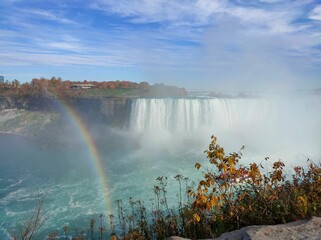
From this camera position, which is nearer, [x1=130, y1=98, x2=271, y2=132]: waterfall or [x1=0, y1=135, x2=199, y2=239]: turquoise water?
[x1=0, y1=135, x2=199, y2=239]: turquoise water

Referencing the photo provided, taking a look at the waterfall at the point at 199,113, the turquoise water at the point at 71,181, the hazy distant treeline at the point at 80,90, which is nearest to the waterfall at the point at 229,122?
the waterfall at the point at 199,113

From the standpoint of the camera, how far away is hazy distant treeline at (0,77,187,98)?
146 ft

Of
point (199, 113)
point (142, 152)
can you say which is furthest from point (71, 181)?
point (199, 113)

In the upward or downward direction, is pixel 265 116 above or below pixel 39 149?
above

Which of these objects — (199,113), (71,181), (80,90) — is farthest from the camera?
(80,90)

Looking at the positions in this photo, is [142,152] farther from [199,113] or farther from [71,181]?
A: [71,181]

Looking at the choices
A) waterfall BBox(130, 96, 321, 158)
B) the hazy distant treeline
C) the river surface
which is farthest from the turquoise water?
the hazy distant treeline

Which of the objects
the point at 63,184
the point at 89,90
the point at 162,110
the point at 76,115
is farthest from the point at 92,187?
the point at 89,90

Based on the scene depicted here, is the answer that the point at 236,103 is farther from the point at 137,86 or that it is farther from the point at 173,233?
the point at 137,86

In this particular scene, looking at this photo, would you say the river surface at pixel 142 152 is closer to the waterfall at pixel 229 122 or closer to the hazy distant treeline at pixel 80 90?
the waterfall at pixel 229 122

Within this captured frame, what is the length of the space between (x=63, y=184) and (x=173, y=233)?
11550 millimetres

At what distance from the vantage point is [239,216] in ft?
11.9

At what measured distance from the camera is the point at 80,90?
50.7 m

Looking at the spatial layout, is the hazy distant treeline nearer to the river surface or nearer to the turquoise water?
the river surface
